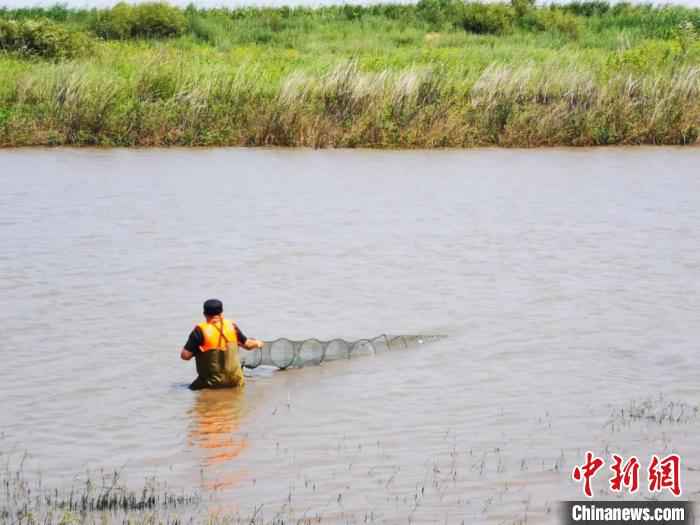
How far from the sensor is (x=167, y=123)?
85.4 ft

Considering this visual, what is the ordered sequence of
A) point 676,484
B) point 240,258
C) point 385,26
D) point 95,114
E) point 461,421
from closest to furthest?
point 676,484
point 461,421
point 240,258
point 95,114
point 385,26

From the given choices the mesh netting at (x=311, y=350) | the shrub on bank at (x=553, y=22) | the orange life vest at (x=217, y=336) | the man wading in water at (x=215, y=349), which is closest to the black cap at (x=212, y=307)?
the man wading in water at (x=215, y=349)

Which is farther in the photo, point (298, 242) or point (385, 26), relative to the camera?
point (385, 26)

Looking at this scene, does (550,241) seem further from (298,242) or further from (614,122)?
(614,122)

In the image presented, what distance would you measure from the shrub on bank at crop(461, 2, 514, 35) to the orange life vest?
134 ft

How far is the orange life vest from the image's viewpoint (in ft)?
30.1

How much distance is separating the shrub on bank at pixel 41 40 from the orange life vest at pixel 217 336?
85.4 ft

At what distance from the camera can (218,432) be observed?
27.5ft

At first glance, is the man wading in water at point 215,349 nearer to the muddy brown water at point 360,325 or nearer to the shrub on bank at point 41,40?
the muddy brown water at point 360,325

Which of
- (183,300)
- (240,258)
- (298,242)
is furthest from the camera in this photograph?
(298,242)

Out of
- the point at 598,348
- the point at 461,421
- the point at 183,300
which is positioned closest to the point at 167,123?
the point at 183,300

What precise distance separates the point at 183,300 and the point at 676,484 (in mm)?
6910

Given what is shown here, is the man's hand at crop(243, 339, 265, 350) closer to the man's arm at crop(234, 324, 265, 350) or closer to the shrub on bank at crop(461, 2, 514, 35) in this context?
the man's arm at crop(234, 324, 265, 350)

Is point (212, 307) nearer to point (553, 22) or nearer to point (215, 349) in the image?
point (215, 349)
